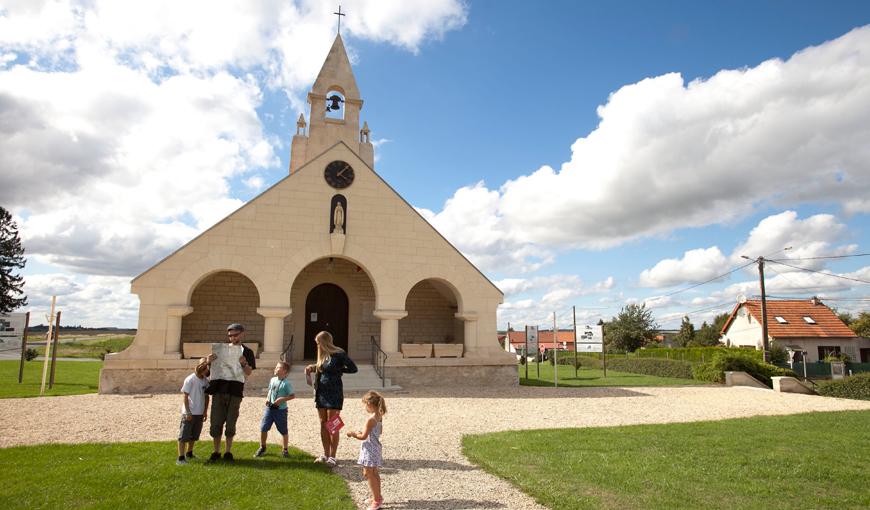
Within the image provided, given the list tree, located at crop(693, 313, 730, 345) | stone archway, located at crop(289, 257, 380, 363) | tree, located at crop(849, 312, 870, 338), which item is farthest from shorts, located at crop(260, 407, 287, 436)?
tree, located at crop(849, 312, 870, 338)

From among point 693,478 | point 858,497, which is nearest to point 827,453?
point 858,497

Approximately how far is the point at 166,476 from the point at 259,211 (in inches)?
417

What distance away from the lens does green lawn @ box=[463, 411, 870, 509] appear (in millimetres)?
5230

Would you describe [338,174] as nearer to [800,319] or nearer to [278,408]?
[278,408]

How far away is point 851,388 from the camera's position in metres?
15.7

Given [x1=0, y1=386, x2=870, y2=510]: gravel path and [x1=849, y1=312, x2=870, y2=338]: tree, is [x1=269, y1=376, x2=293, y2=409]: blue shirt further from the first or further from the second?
[x1=849, y1=312, x2=870, y2=338]: tree

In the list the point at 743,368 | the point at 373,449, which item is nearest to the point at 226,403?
the point at 373,449

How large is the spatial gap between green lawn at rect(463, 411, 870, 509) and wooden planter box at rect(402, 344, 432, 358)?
7409 mm

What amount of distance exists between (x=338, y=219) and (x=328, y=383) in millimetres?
9746

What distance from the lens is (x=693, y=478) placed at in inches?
233

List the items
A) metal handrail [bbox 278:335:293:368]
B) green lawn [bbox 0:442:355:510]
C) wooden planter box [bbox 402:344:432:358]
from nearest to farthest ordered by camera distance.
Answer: green lawn [bbox 0:442:355:510]
metal handrail [bbox 278:335:293:368]
wooden planter box [bbox 402:344:432:358]

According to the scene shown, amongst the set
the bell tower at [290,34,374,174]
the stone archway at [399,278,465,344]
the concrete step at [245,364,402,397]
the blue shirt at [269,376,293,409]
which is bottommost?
the concrete step at [245,364,402,397]

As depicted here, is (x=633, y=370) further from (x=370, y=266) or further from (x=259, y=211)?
(x=259, y=211)

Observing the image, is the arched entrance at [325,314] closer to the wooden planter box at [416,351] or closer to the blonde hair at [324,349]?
the wooden planter box at [416,351]
